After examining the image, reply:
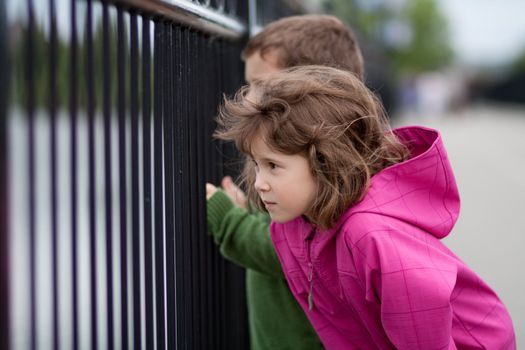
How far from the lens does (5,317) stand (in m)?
1.45

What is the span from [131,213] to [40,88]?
21.3 inches

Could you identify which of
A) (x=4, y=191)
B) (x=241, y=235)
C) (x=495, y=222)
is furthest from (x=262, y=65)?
(x=495, y=222)

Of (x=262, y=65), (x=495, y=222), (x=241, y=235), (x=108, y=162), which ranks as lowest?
(x=495, y=222)

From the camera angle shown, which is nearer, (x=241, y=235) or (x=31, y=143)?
(x=31, y=143)

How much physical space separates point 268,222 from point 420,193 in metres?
0.69

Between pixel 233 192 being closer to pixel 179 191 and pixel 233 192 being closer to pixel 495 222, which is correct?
pixel 179 191

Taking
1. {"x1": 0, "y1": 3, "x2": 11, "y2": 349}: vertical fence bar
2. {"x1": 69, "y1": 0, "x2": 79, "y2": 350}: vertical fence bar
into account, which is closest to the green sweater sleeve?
{"x1": 69, "y1": 0, "x2": 79, "y2": 350}: vertical fence bar

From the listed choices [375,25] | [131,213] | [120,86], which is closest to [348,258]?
[131,213]

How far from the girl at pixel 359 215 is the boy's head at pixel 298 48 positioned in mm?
533

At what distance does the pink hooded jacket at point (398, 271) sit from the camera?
189 centimetres

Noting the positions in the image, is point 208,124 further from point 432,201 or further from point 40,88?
point 40,88

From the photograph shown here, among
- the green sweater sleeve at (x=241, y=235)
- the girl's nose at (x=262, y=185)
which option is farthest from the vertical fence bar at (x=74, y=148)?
the green sweater sleeve at (x=241, y=235)

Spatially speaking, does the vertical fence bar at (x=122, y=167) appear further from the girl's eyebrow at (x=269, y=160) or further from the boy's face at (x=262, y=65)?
the boy's face at (x=262, y=65)

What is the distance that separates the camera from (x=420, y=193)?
2.15 m
